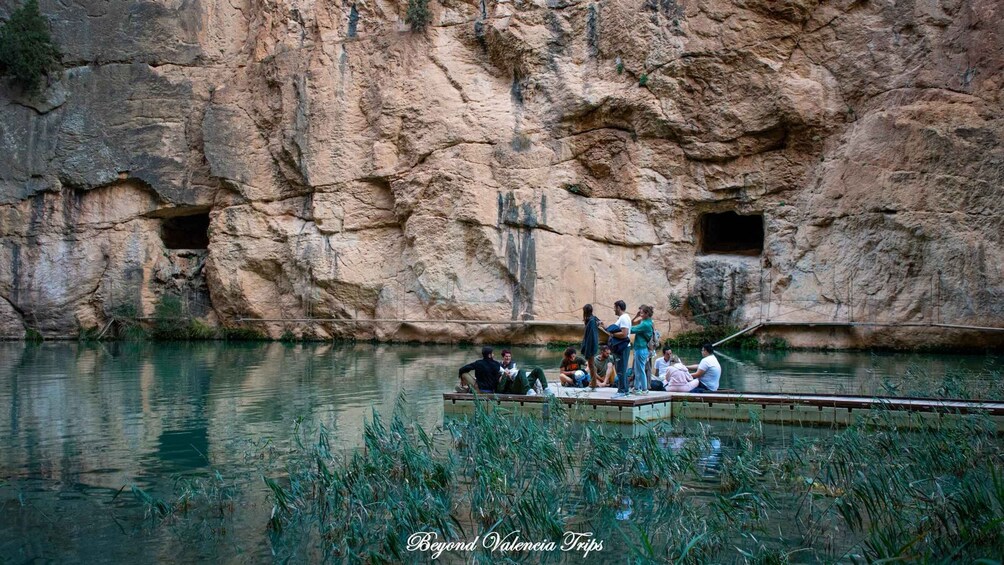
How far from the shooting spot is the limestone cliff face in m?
26.8

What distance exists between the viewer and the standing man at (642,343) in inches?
542

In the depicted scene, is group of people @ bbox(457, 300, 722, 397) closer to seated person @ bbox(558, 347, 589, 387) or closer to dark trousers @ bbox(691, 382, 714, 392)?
dark trousers @ bbox(691, 382, 714, 392)

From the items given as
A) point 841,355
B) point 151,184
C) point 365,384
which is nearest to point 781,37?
point 841,355

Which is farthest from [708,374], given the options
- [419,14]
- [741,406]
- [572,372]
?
[419,14]

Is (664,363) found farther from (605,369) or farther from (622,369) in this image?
(622,369)

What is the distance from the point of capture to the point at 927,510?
646 centimetres

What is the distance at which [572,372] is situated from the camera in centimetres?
1562

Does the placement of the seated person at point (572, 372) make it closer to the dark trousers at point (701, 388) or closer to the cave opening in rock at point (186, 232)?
the dark trousers at point (701, 388)

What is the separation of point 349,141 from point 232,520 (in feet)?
87.9

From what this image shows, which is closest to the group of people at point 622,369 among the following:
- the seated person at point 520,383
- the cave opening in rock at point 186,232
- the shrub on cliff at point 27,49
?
the seated person at point 520,383

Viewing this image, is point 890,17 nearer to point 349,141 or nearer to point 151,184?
point 349,141

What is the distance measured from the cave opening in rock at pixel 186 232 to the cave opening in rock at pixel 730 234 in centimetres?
2043

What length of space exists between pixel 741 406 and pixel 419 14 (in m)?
23.8

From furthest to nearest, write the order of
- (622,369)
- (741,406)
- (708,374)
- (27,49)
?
(27,49)
(708,374)
(622,369)
(741,406)
